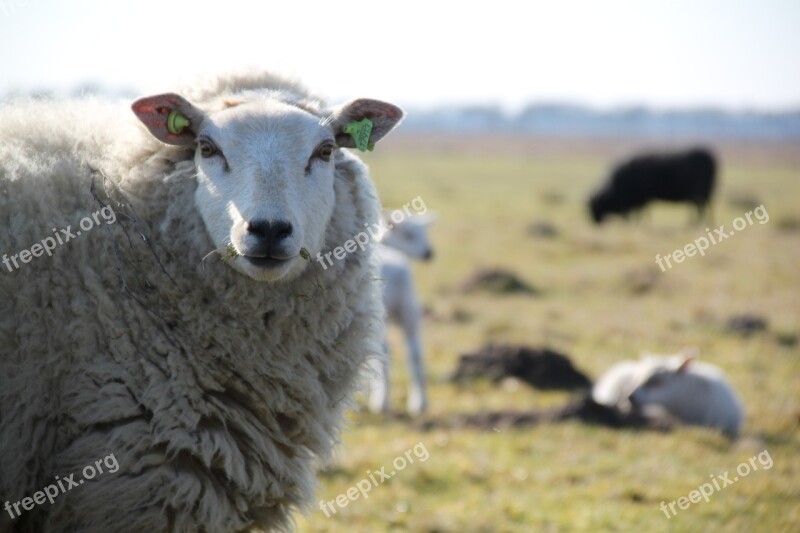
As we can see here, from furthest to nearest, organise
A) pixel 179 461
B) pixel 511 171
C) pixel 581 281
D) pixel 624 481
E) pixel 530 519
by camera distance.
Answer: pixel 511 171 < pixel 581 281 < pixel 624 481 < pixel 530 519 < pixel 179 461

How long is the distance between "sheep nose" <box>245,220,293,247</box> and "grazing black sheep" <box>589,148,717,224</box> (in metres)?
23.9

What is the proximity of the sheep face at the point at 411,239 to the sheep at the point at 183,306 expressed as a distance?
18.9ft

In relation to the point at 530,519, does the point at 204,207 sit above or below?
above

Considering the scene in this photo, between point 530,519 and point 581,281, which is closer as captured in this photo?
point 530,519

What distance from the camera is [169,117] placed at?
3.34m

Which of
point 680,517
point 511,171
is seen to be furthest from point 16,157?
point 511,171

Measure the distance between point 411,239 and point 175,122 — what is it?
626 centimetres

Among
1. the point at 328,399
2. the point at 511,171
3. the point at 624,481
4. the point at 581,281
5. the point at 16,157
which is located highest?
the point at 16,157

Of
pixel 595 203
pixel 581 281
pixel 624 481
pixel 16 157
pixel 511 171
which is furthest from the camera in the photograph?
pixel 511 171

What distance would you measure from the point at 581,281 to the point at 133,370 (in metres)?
10.9

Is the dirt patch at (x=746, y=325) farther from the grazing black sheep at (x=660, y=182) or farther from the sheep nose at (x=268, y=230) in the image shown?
the grazing black sheep at (x=660, y=182)

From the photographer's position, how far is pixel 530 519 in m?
4.69

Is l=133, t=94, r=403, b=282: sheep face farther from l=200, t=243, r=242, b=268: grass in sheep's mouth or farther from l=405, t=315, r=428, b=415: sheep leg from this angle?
l=405, t=315, r=428, b=415: sheep leg

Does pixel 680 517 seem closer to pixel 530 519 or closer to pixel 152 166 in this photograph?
pixel 530 519
